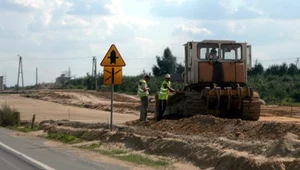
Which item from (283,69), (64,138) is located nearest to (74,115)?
(64,138)

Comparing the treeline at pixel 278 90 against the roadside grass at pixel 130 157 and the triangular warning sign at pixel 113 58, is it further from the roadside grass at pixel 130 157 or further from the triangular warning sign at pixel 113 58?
the roadside grass at pixel 130 157

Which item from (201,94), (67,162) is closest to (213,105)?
(201,94)

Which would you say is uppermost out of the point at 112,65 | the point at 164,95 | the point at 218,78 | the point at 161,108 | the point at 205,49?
the point at 205,49

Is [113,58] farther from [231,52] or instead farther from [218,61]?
[231,52]

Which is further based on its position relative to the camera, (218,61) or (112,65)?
(218,61)

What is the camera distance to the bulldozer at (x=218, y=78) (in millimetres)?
23469

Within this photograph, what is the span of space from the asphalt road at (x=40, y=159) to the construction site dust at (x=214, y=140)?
1900 mm

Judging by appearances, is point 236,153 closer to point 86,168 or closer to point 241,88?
point 86,168

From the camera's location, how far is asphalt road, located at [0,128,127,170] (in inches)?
592

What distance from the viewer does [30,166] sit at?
15172mm

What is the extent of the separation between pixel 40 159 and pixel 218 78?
976cm

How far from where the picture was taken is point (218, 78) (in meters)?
24.2

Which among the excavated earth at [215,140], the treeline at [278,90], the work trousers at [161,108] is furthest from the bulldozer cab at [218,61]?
the treeline at [278,90]

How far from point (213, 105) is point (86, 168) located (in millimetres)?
9997
